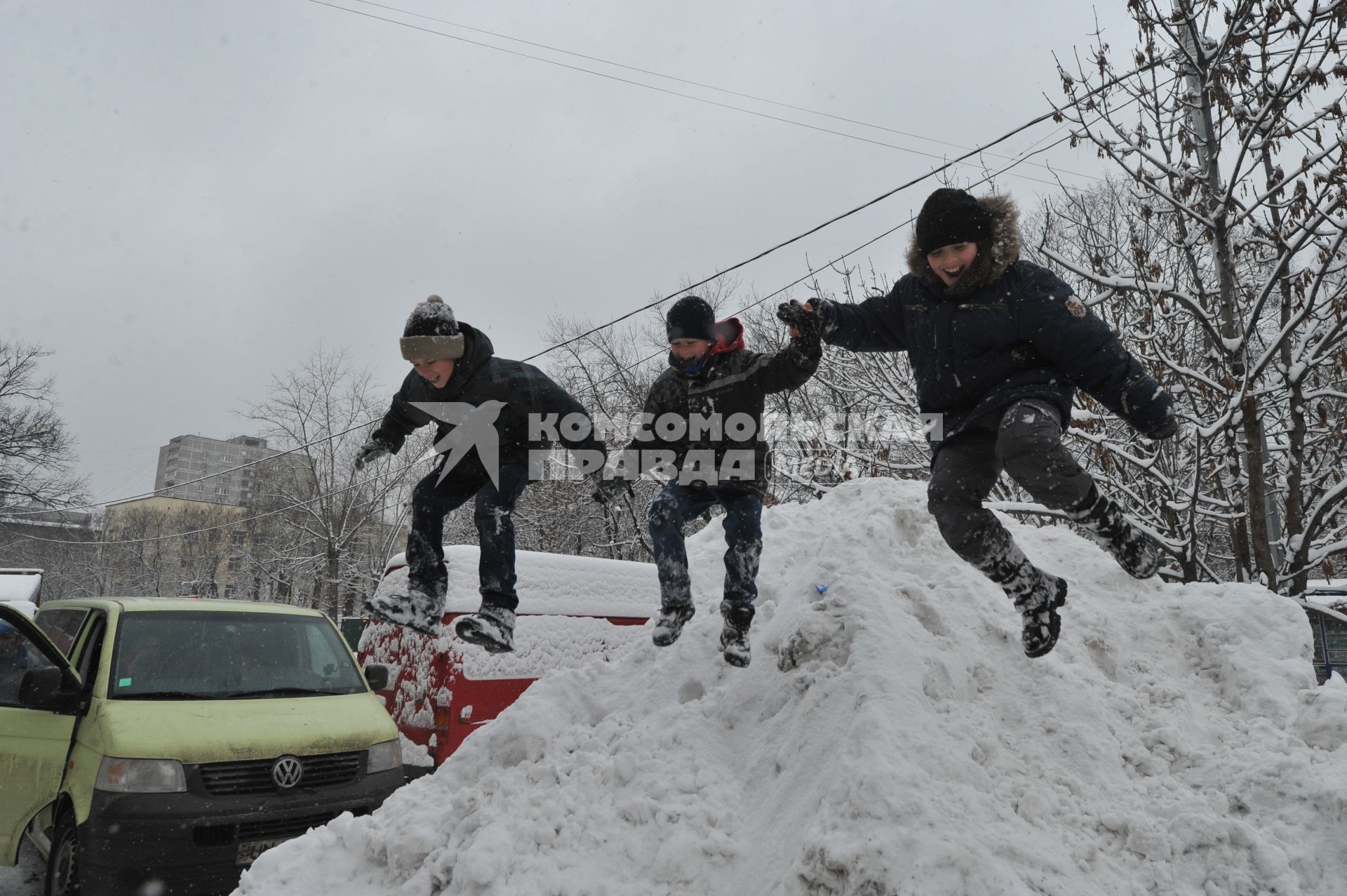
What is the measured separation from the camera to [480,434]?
14.0ft

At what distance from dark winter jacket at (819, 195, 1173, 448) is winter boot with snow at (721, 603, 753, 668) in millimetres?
1240

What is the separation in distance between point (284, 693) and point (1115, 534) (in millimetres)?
4799

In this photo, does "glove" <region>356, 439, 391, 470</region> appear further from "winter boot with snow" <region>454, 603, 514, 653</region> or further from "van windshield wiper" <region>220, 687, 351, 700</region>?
"van windshield wiper" <region>220, 687, 351, 700</region>

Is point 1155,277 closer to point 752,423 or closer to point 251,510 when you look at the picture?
point 752,423

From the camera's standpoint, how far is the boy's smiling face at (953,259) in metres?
3.50

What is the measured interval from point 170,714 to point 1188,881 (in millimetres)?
4857

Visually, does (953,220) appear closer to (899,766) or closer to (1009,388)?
(1009,388)

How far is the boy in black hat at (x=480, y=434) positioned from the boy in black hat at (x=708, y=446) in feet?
1.39

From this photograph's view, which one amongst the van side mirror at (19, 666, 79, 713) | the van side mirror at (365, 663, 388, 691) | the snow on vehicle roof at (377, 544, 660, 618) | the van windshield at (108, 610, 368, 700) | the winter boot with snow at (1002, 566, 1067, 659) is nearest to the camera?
the winter boot with snow at (1002, 566, 1067, 659)

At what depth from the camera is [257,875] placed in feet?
10.5

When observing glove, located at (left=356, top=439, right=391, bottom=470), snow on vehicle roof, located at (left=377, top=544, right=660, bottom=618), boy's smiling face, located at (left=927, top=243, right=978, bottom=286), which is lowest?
snow on vehicle roof, located at (left=377, top=544, right=660, bottom=618)

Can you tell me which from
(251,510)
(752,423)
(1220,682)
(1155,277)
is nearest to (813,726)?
(752,423)

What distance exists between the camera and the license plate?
13.8 ft

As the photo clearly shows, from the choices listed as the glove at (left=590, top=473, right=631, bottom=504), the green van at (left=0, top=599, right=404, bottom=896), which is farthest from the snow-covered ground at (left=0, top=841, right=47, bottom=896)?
the glove at (left=590, top=473, right=631, bottom=504)
